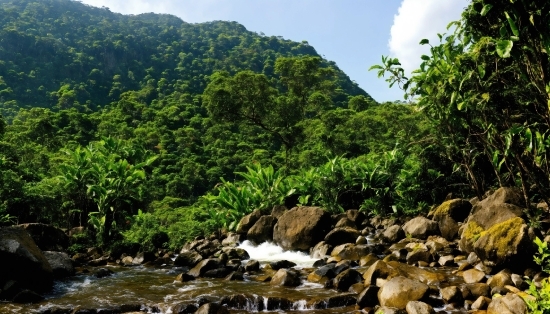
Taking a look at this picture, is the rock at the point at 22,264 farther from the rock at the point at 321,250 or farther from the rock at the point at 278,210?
the rock at the point at 278,210

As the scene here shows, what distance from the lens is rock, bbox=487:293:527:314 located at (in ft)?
19.3

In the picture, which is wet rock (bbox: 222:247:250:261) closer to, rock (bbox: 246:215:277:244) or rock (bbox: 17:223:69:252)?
rock (bbox: 246:215:277:244)

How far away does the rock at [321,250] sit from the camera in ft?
39.9

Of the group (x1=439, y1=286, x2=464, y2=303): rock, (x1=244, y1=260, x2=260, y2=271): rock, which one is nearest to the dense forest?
(x1=439, y1=286, x2=464, y2=303): rock

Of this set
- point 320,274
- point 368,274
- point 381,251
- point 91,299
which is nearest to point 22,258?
point 91,299

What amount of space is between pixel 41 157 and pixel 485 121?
2161 centimetres

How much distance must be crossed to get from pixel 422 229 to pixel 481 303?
19.9 ft

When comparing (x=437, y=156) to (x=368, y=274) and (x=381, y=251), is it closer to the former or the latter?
(x=381, y=251)

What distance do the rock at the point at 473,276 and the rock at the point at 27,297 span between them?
791cm

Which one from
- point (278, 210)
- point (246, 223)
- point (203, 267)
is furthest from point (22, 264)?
point (278, 210)

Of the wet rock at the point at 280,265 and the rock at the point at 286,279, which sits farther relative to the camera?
the wet rock at the point at 280,265

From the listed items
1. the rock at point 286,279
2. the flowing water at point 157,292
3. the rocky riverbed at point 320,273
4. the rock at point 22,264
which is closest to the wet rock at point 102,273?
the rocky riverbed at point 320,273

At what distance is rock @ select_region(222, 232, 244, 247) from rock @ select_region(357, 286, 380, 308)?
28.2 feet

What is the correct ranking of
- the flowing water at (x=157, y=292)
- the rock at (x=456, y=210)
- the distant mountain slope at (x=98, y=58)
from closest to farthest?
the flowing water at (x=157, y=292)
the rock at (x=456, y=210)
the distant mountain slope at (x=98, y=58)
